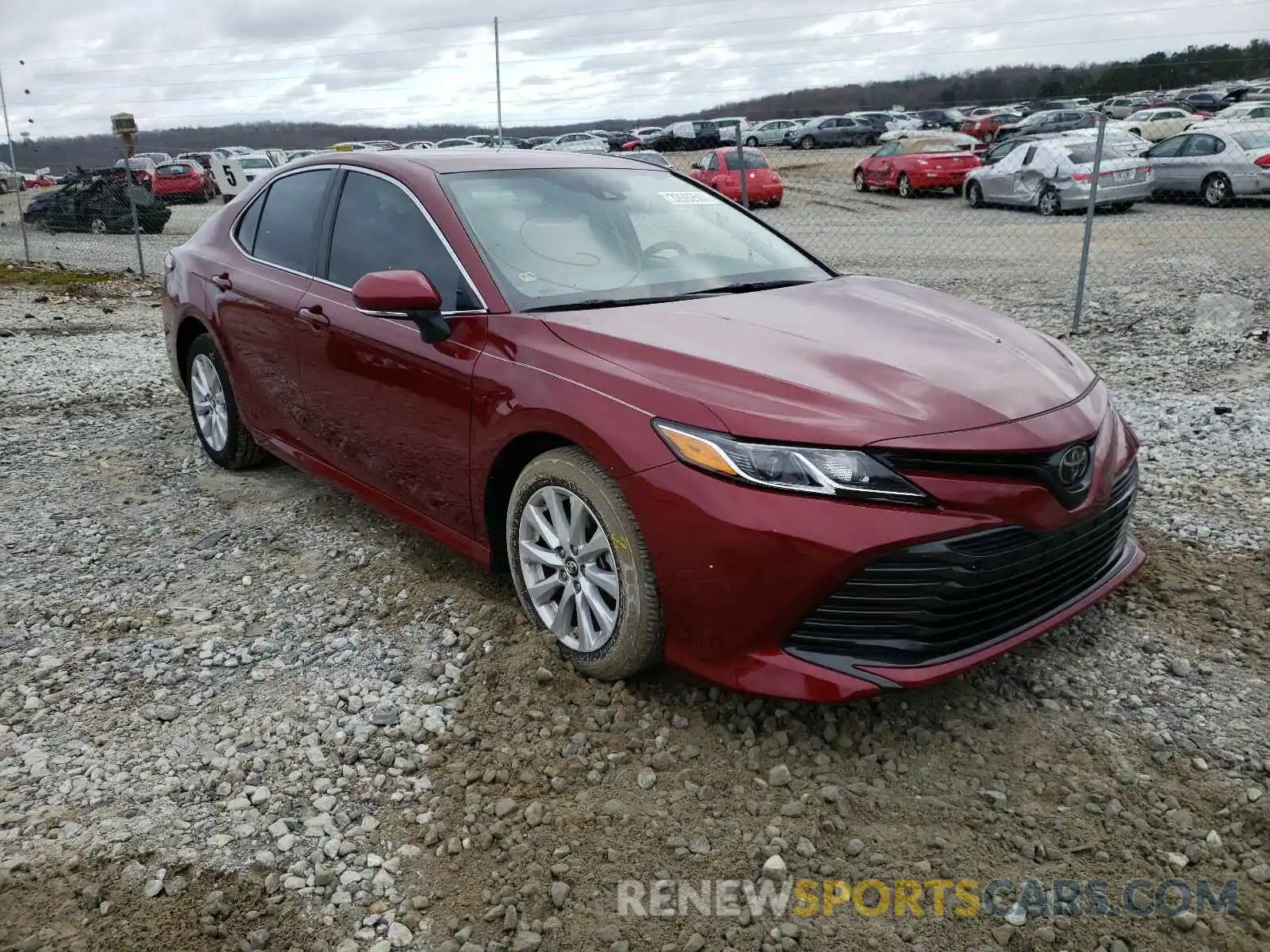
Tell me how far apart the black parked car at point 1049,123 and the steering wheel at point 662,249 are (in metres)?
32.3

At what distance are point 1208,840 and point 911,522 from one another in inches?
41.8

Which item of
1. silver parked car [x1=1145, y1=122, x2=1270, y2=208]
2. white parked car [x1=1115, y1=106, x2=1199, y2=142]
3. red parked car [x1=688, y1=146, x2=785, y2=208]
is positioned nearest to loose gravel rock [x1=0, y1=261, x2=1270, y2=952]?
silver parked car [x1=1145, y1=122, x2=1270, y2=208]

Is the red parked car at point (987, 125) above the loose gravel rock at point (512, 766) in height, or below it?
above

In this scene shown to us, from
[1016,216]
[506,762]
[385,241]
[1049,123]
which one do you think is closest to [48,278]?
[385,241]

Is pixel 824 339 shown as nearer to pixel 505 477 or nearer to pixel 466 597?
pixel 505 477

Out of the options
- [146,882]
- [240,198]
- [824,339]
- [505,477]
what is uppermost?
[240,198]

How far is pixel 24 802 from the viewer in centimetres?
281

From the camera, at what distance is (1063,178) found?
59.1 feet

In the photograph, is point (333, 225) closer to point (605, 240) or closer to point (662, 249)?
point (605, 240)

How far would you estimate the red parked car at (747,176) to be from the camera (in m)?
20.9

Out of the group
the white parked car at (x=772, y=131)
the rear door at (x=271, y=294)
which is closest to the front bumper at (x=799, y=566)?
the rear door at (x=271, y=294)

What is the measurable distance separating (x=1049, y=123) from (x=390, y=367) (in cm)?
3710

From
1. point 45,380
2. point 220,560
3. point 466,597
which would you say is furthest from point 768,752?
point 45,380

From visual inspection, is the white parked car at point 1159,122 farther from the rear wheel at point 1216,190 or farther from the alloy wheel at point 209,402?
the alloy wheel at point 209,402
